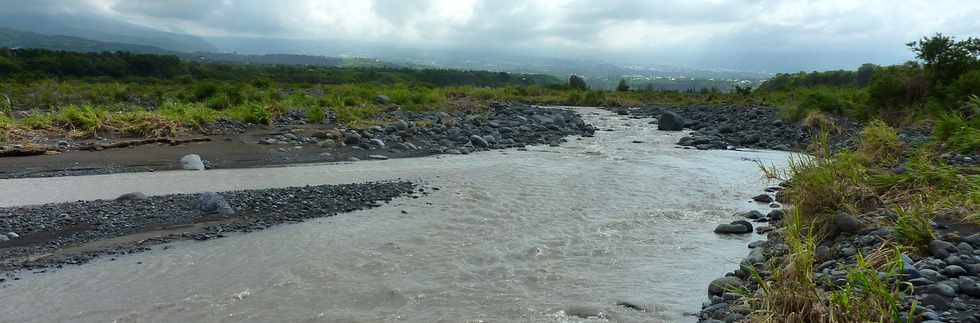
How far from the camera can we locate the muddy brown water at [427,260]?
5691mm

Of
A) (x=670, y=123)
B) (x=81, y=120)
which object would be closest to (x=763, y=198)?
(x=670, y=123)

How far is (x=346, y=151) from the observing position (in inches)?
615

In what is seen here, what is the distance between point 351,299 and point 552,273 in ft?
7.52

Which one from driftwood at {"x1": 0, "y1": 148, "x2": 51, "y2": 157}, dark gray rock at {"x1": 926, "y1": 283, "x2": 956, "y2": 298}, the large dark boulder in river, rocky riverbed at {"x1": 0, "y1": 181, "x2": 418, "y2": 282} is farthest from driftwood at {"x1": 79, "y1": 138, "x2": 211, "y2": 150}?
the large dark boulder in river

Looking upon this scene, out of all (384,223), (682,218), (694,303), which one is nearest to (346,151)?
(384,223)

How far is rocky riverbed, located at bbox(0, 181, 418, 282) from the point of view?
23.1 feet

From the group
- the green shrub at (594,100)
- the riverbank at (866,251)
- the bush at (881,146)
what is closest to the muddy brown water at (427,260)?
the riverbank at (866,251)

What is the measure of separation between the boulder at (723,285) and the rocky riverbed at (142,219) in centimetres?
587

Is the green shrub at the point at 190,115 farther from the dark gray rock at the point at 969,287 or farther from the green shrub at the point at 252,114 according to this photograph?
the dark gray rock at the point at 969,287

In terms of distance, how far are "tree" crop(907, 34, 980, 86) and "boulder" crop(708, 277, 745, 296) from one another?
1667 centimetres

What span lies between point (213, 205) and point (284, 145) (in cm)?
704

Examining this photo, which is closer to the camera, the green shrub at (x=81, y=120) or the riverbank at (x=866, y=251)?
the riverbank at (x=866, y=251)

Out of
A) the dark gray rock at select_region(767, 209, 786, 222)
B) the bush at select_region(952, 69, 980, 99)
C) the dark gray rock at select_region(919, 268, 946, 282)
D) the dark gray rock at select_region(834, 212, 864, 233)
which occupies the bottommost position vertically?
the dark gray rock at select_region(767, 209, 786, 222)

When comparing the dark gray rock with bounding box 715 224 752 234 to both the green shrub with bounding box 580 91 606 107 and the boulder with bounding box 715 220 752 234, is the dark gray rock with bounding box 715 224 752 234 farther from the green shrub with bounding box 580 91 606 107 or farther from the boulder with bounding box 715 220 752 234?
the green shrub with bounding box 580 91 606 107
